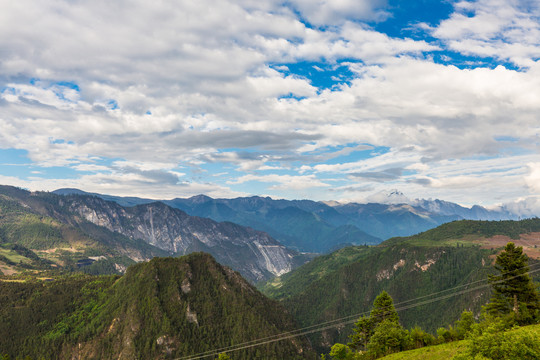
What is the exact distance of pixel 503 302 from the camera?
83.3 m

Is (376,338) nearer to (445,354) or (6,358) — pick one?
(445,354)

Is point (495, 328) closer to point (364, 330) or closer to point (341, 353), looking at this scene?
point (364, 330)

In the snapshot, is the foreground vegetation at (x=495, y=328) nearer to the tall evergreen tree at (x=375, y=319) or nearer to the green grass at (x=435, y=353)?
the tall evergreen tree at (x=375, y=319)

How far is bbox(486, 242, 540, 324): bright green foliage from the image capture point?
79625mm

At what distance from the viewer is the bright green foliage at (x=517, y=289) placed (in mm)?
79625

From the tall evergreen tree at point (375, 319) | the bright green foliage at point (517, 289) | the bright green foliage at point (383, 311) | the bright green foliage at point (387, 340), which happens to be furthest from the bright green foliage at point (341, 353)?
the bright green foliage at point (517, 289)

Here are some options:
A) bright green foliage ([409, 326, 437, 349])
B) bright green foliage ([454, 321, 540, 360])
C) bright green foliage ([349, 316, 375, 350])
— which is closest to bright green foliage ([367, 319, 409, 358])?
bright green foliage ([409, 326, 437, 349])

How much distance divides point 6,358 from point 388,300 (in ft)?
606

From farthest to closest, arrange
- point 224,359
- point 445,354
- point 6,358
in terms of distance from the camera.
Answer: point 6,358
point 224,359
point 445,354

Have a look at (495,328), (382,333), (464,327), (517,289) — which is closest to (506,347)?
(495,328)

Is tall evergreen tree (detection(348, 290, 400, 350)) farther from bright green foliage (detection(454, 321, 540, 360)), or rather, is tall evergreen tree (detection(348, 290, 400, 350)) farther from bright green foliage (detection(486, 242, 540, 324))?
bright green foliage (detection(454, 321, 540, 360))

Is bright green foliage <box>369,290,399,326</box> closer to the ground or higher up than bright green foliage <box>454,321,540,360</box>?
closer to the ground

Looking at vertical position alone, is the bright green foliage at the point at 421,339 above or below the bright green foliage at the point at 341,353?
above

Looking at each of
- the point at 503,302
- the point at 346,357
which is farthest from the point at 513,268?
the point at 346,357
